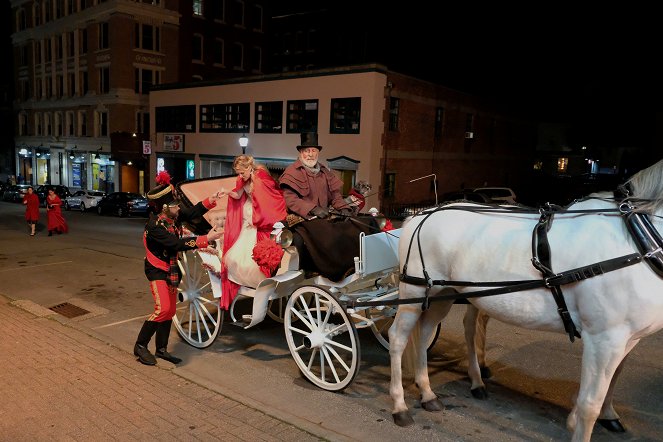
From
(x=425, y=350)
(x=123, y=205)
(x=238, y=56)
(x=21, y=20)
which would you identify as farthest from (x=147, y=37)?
(x=425, y=350)

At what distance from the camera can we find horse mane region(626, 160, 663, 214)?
3.65 metres

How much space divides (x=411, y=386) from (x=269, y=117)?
23.9 m

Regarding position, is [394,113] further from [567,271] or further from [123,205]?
[567,271]

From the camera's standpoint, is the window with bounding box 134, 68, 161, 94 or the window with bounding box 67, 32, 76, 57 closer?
the window with bounding box 134, 68, 161, 94

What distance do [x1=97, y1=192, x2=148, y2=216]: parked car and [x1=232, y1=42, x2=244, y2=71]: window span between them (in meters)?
19.2

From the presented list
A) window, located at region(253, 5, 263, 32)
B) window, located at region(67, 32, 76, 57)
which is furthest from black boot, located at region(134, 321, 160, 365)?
window, located at region(67, 32, 76, 57)

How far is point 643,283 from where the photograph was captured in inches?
138

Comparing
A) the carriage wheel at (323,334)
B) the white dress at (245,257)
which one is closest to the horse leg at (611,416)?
the carriage wheel at (323,334)

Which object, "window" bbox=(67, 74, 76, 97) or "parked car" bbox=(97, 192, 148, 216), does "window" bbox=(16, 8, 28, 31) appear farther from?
"parked car" bbox=(97, 192, 148, 216)

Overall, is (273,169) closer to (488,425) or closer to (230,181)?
(230,181)

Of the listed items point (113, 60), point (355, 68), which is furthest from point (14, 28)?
point (355, 68)

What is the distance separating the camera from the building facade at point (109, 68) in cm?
3669

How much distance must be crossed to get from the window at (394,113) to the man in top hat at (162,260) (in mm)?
19340

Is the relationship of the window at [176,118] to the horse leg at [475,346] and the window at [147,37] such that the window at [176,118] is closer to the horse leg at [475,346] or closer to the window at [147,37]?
the window at [147,37]
